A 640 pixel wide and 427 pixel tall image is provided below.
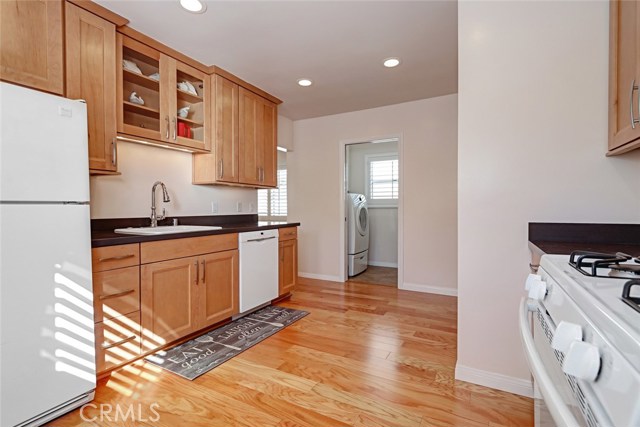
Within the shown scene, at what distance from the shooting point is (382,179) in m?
5.31

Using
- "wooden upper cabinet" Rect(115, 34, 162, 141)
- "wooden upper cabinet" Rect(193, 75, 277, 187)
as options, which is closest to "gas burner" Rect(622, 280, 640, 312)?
"wooden upper cabinet" Rect(115, 34, 162, 141)

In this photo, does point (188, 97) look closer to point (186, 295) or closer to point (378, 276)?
point (186, 295)

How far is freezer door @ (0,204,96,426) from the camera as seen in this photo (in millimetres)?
1295

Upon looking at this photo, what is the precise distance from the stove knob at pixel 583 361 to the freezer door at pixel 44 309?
1957 mm

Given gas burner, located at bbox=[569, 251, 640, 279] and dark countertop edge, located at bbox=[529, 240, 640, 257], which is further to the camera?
dark countertop edge, located at bbox=[529, 240, 640, 257]

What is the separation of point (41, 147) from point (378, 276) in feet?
13.6

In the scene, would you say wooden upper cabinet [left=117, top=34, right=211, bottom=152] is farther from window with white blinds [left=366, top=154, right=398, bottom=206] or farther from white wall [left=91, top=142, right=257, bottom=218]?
window with white blinds [left=366, top=154, right=398, bottom=206]

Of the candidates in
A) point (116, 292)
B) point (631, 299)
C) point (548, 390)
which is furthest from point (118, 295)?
point (631, 299)

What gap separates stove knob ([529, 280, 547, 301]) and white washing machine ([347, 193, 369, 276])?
3.57 metres

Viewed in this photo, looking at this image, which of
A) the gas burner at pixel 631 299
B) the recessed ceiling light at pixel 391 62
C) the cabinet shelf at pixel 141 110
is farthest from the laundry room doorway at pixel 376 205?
the gas burner at pixel 631 299

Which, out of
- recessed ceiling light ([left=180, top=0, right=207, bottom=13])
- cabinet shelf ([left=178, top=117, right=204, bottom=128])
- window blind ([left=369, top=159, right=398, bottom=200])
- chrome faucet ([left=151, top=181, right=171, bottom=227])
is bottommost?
chrome faucet ([left=151, top=181, right=171, bottom=227])

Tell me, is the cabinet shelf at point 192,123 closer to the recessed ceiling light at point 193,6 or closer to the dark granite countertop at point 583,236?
the recessed ceiling light at point 193,6

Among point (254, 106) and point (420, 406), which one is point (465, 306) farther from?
point (254, 106)

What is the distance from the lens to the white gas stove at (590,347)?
0.37 m
